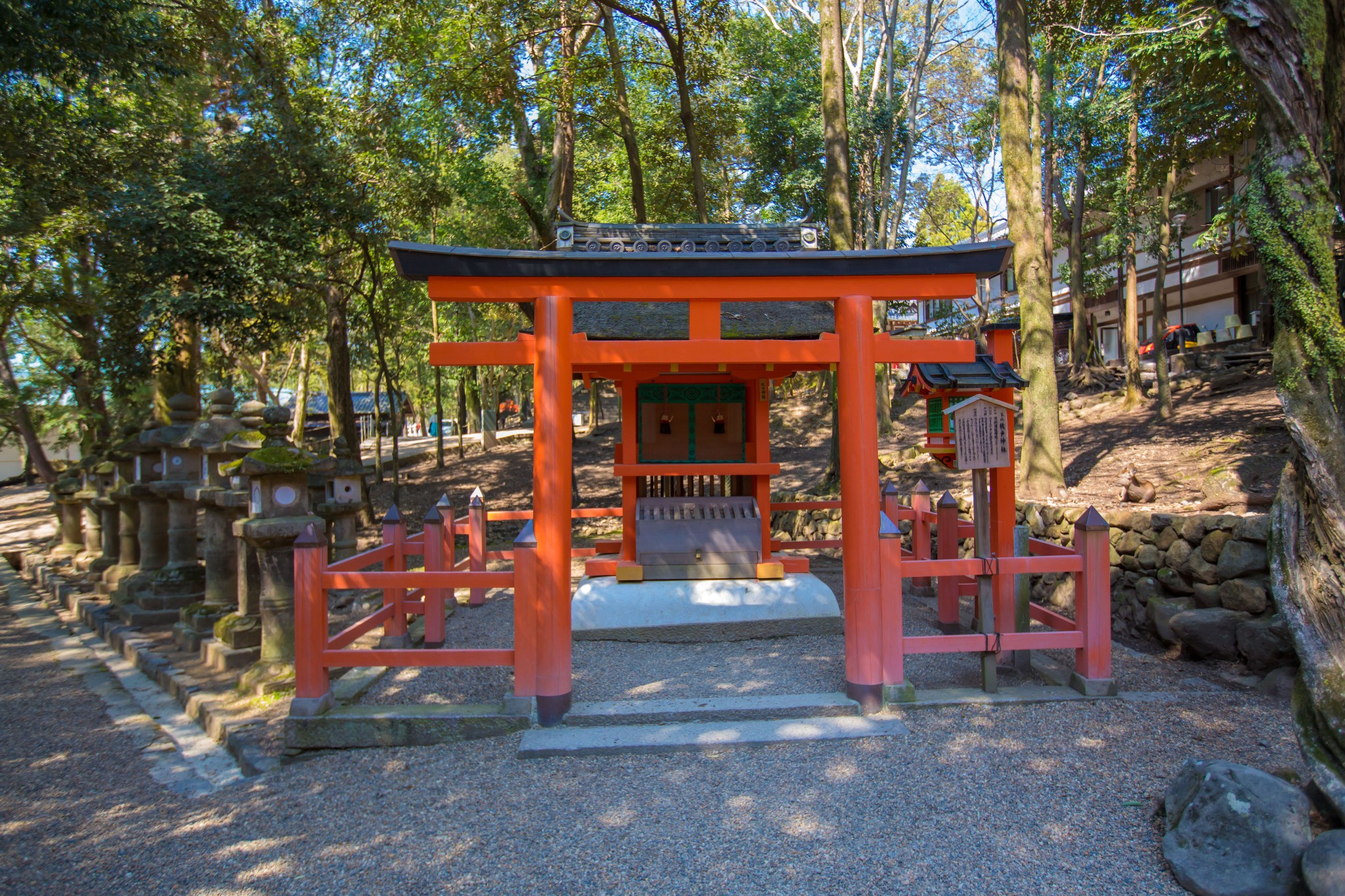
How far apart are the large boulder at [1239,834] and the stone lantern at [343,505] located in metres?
11.5

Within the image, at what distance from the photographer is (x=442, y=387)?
138 ft

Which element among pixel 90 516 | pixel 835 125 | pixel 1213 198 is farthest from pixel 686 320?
pixel 1213 198

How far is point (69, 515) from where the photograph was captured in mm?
15109

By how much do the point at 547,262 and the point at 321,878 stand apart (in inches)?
149

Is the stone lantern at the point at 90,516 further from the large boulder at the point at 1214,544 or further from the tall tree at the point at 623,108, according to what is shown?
the large boulder at the point at 1214,544

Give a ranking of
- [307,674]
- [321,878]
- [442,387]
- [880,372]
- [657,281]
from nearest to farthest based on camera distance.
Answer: [321,878] < [307,674] < [657,281] < [880,372] < [442,387]

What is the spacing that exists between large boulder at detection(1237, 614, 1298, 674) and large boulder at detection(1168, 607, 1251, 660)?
0.26 ft

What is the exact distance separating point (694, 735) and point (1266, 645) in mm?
4397

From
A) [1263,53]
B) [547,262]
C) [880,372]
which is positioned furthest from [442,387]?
[1263,53]

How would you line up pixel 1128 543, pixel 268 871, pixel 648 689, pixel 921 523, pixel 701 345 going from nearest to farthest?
1. pixel 268 871
2. pixel 701 345
3. pixel 648 689
4. pixel 1128 543
5. pixel 921 523

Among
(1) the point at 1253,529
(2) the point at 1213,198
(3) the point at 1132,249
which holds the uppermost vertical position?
(2) the point at 1213,198

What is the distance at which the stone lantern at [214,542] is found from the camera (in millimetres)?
7914

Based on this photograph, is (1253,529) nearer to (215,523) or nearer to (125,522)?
(215,523)

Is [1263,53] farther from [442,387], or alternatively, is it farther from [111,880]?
[442,387]
